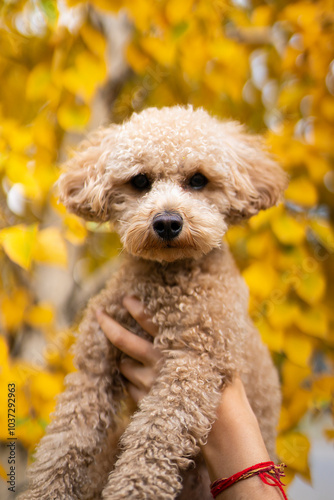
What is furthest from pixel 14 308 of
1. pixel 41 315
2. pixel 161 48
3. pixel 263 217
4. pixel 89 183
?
pixel 161 48

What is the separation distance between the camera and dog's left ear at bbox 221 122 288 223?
981mm

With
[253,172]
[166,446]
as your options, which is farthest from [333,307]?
[166,446]

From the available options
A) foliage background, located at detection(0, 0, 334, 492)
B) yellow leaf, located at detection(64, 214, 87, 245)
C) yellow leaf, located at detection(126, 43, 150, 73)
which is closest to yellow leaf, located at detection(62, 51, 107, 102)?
foliage background, located at detection(0, 0, 334, 492)

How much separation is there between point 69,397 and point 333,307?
39.5 inches

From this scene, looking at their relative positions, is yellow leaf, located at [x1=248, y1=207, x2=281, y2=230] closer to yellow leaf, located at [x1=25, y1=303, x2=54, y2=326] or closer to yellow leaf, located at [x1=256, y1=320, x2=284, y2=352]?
yellow leaf, located at [x1=256, y1=320, x2=284, y2=352]

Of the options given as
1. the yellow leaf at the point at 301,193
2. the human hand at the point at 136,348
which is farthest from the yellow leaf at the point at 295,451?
the yellow leaf at the point at 301,193

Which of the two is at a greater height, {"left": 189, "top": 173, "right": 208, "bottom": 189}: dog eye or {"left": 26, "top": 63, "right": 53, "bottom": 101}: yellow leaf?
{"left": 26, "top": 63, "right": 53, "bottom": 101}: yellow leaf

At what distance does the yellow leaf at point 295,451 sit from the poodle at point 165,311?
340 millimetres

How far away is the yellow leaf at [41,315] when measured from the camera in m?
A: 1.40

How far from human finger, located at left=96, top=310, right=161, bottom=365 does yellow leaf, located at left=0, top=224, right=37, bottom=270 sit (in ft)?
0.88

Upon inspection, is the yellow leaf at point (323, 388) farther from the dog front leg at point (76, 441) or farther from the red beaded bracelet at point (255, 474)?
the dog front leg at point (76, 441)

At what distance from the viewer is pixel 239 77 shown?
1.56m

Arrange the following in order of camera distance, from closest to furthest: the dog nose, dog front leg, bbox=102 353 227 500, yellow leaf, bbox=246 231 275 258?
dog front leg, bbox=102 353 227 500, the dog nose, yellow leaf, bbox=246 231 275 258

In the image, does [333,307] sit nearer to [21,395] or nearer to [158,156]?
[158,156]
